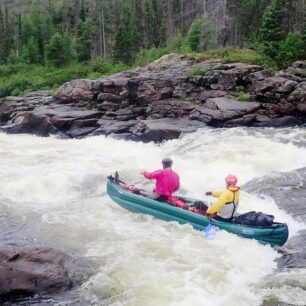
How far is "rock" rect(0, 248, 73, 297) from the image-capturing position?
24.0 ft

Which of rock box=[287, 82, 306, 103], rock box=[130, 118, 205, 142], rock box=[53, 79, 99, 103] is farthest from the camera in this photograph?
rock box=[53, 79, 99, 103]

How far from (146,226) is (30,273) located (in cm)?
334

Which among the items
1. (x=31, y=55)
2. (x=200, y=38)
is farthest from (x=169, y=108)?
(x=31, y=55)

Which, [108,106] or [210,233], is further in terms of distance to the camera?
[108,106]

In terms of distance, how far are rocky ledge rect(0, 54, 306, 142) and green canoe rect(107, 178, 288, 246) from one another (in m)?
8.51

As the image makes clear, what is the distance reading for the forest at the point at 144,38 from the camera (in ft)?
99.3

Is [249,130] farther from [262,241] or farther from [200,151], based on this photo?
[262,241]

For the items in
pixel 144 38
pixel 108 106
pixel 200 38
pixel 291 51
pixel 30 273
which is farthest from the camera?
pixel 144 38

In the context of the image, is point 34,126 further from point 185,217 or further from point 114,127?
point 185,217

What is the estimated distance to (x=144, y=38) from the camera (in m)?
50.7

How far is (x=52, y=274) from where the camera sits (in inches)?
300

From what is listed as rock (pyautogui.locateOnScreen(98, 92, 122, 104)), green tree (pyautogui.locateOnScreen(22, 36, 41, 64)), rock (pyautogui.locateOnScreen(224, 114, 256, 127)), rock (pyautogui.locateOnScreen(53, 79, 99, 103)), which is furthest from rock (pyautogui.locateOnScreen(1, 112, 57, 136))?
green tree (pyautogui.locateOnScreen(22, 36, 41, 64))

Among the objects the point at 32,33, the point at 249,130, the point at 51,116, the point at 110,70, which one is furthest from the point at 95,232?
the point at 32,33

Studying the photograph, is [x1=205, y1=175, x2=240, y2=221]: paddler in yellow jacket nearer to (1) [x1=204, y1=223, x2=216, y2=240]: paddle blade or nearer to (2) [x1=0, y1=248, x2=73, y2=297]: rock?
(1) [x1=204, y1=223, x2=216, y2=240]: paddle blade
